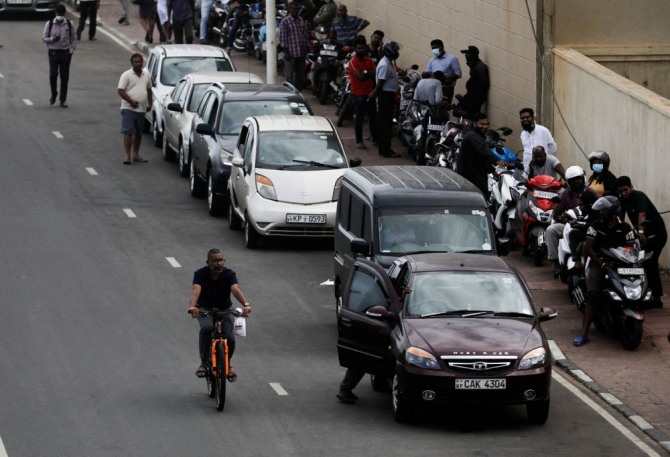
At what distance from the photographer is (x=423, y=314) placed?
621 inches

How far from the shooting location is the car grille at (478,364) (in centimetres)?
1492

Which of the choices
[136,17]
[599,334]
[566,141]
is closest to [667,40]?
[566,141]

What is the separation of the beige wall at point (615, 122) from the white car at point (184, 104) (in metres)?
5.96

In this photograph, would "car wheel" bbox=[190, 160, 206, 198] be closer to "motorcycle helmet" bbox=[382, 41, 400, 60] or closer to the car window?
"motorcycle helmet" bbox=[382, 41, 400, 60]

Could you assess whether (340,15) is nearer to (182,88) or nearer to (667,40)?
(182,88)

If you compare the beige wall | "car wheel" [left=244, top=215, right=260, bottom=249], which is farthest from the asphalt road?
the beige wall

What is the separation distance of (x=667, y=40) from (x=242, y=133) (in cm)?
701

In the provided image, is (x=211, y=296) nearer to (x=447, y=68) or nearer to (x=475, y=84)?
(x=475, y=84)

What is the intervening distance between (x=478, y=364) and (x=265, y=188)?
30.3 feet

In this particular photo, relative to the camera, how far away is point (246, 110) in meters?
26.8

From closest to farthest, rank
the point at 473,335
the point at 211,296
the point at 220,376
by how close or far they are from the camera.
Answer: the point at 473,335 < the point at 220,376 < the point at 211,296

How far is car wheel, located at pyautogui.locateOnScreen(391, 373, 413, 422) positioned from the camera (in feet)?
50.0

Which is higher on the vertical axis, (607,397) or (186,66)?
(186,66)

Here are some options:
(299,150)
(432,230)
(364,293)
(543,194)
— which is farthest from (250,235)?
(364,293)
